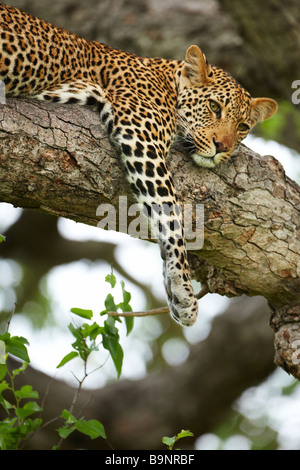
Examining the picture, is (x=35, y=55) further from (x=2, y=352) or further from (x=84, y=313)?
(x=2, y=352)

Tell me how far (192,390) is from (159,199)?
5.45 meters

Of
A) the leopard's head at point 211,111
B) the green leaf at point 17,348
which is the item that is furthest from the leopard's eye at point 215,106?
the green leaf at point 17,348

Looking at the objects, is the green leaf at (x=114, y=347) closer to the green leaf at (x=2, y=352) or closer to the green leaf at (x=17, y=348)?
the green leaf at (x=17, y=348)

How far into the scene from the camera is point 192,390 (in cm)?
1030

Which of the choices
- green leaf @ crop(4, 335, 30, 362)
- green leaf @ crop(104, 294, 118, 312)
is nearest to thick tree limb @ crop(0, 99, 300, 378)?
green leaf @ crop(104, 294, 118, 312)

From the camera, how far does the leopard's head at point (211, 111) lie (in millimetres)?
6203

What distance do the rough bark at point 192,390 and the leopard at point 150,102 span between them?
13.8ft

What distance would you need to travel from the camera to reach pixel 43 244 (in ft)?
38.6

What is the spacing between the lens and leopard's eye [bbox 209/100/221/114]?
6598 millimetres

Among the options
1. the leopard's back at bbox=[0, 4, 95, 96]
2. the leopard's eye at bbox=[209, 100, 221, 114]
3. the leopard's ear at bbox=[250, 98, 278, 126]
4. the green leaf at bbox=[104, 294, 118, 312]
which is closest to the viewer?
the green leaf at bbox=[104, 294, 118, 312]

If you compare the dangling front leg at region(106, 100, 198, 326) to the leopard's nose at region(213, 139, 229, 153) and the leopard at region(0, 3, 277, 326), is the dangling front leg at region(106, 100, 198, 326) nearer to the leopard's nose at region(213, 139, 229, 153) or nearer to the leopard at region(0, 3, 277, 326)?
the leopard at region(0, 3, 277, 326)

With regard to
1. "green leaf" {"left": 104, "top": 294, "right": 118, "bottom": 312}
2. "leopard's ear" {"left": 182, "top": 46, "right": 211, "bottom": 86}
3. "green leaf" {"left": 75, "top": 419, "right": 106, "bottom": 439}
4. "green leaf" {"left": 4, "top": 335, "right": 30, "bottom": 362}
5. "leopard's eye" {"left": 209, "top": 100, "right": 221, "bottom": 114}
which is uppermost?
"leopard's ear" {"left": 182, "top": 46, "right": 211, "bottom": 86}
